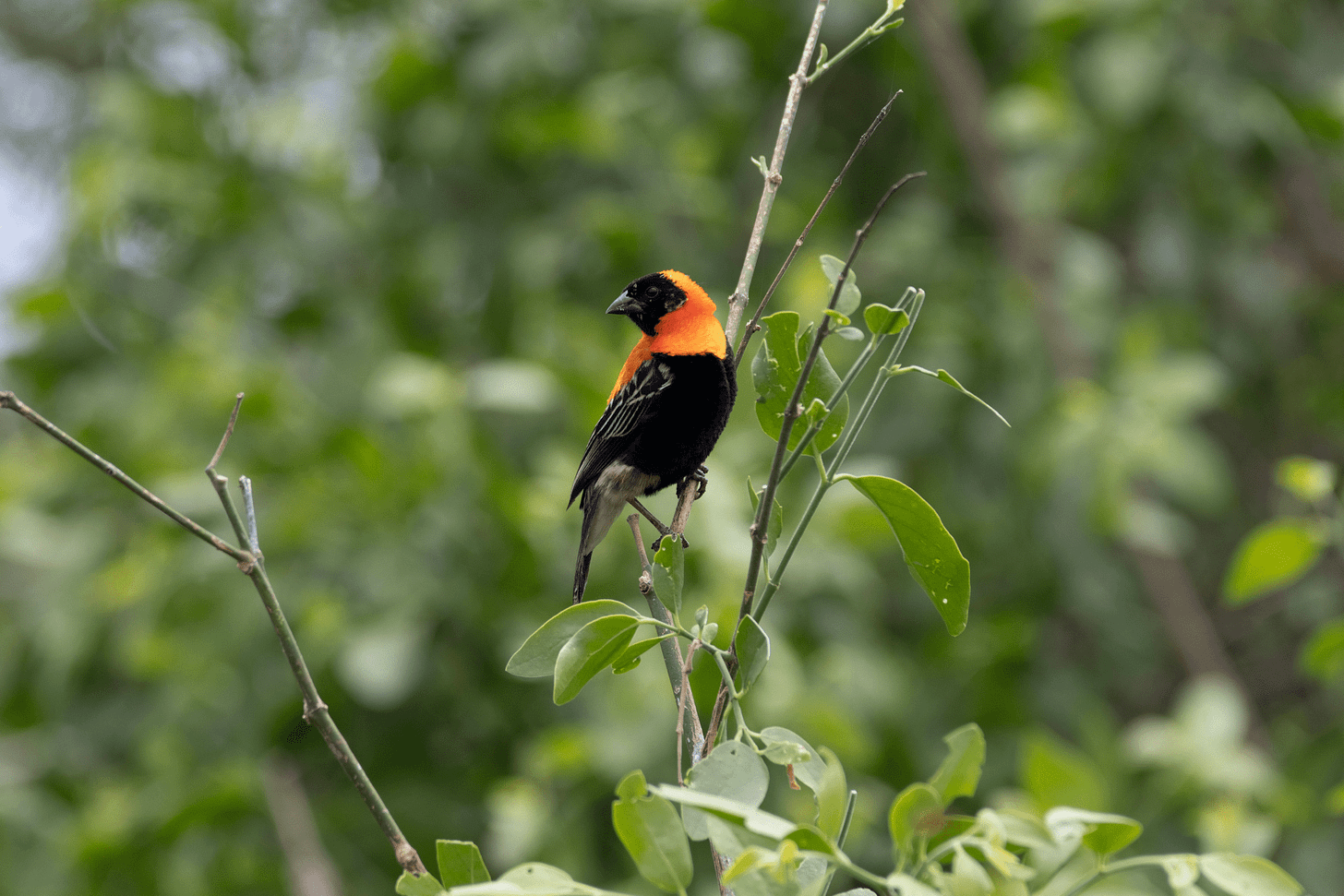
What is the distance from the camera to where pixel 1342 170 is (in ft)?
15.0

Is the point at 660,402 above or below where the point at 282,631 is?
below

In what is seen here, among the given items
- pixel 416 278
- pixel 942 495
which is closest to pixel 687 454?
pixel 942 495

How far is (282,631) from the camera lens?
0.92 meters

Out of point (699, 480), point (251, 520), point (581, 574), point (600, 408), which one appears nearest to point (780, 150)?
point (251, 520)

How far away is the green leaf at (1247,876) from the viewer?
0.89 m

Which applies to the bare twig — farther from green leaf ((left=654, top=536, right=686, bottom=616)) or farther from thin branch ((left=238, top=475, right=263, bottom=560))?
green leaf ((left=654, top=536, right=686, bottom=616))

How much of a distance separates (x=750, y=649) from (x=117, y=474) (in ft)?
1.89

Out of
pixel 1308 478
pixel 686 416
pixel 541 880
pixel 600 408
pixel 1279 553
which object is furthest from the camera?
pixel 600 408

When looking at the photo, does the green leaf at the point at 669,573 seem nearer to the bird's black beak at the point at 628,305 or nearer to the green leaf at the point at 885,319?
the green leaf at the point at 885,319

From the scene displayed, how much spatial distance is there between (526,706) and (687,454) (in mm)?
1810

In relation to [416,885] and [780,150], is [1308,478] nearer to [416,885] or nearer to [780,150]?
[780,150]

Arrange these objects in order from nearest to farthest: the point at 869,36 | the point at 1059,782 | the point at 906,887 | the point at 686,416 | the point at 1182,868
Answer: the point at 906,887, the point at 1182,868, the point at 869,36, the point at 686,416, the point at 1059,782

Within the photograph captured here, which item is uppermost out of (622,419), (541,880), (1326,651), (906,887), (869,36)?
(869,36)

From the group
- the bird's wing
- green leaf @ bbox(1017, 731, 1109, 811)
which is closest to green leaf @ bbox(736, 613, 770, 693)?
the bird's wing
